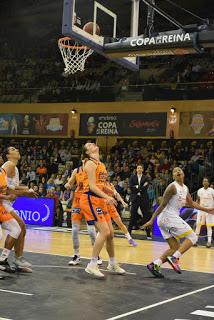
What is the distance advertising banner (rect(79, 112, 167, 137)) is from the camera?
2361 cm

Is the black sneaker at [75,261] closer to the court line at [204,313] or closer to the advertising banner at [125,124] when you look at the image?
the court line at [204,313]

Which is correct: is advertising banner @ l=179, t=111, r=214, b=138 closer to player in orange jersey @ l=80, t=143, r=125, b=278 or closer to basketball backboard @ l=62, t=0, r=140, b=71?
basketball backboard @ l=62, t=0, r=140, b=71

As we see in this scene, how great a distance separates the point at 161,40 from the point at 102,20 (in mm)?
1714

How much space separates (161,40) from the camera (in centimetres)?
944

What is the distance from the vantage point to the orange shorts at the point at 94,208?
7480 millimetres

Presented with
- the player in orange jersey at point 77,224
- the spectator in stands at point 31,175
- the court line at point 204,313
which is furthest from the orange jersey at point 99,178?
the spectator in stands at point 31,175

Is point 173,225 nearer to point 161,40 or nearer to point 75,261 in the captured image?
point 75,261

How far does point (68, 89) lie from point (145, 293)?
19389 millimetres

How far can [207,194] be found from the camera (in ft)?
45.4

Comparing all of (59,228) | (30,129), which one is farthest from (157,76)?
(59,228)

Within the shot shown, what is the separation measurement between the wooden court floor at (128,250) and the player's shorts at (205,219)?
97cm

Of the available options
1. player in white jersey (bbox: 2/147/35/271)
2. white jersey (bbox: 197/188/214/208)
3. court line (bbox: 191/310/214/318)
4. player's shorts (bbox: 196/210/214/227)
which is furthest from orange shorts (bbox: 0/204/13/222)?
white jersey (bbox: 197/188/214/208)

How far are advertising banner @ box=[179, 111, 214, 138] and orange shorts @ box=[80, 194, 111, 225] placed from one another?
15268 mm

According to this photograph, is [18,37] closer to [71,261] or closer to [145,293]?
[71,261]
